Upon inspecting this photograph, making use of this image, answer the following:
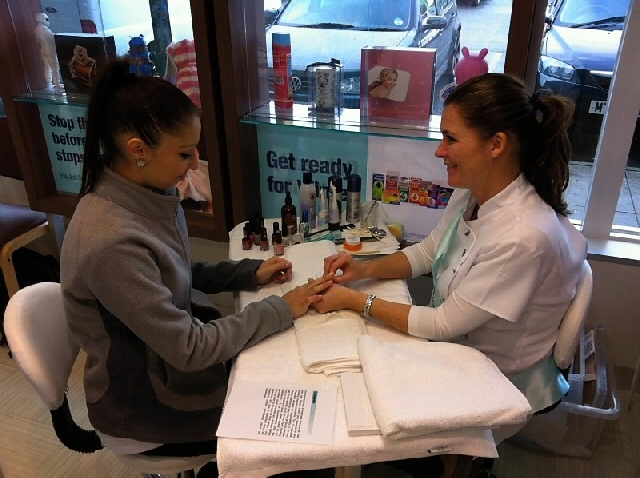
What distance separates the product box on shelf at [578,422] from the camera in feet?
5.95

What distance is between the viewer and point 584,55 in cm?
186

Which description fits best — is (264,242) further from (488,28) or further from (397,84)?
(488,28)

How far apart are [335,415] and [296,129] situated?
122cm

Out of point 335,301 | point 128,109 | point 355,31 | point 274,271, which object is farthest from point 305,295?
point 355,31

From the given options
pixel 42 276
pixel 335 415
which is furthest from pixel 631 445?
pixel 42 276

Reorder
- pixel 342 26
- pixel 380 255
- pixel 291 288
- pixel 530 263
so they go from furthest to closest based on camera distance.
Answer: pixel 342 26
pixel 380 255
pixel 291 288
pixel 530 263

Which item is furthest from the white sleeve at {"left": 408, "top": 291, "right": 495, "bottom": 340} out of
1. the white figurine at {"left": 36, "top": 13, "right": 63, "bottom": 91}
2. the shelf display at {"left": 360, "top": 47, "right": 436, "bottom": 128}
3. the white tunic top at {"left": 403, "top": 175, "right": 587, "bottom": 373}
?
the white figurine at {"left": 36, "top": 13, "right": 63, "bottom": 91}

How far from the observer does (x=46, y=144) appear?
2.40m

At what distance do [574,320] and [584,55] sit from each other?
1030 millimetres

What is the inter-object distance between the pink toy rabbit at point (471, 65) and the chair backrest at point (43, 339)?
4.18 ft

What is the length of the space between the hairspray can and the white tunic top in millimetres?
832

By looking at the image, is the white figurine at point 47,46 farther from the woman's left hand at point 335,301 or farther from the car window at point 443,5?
the woman's left hand at point 335,301

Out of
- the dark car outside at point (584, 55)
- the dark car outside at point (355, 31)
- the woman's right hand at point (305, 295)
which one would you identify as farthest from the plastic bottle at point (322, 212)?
the dark car outside at point (584, 55)

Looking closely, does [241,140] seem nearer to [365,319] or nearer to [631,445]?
[365,319]
